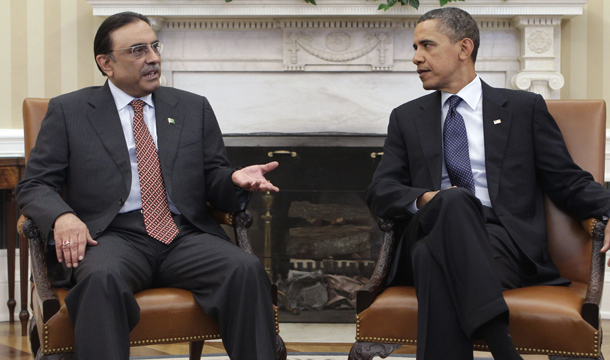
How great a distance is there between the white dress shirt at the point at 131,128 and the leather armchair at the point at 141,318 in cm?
31

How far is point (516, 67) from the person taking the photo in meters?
3.56

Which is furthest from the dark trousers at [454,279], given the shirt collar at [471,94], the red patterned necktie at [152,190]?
the red patterned necktie at [152,190]

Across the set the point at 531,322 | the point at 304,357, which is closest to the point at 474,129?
the point at 531,322

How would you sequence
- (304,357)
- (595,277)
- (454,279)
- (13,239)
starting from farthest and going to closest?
(13,239) → (304,357) → (595,277) → (454,279)

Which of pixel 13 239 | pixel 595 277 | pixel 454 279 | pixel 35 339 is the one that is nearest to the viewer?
pixel 454 279

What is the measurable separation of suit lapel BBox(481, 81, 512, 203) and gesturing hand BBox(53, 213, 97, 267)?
4.33ft

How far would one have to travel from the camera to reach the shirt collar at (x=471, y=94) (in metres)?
2.16

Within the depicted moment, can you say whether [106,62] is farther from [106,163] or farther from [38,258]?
[38,258]

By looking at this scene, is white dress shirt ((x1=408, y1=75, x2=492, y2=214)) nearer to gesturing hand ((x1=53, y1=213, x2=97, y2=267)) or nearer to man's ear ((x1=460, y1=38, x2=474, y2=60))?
man's ear ((x1=460, y1=38, x2=474, y2=60))

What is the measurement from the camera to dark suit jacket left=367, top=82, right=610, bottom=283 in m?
1.97

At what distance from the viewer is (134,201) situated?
204 centimetres

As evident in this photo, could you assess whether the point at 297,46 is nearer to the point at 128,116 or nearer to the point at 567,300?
the point at 128,116

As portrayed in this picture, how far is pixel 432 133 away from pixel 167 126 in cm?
95

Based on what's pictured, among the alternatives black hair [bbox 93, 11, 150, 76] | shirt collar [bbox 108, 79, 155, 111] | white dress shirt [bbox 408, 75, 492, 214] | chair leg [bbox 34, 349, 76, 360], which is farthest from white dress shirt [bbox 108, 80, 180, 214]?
white dress shirt [bbox 408, 75, 492, 214]
